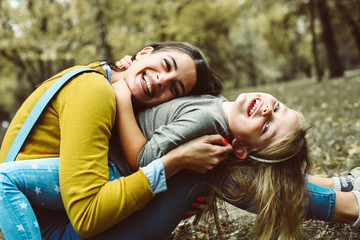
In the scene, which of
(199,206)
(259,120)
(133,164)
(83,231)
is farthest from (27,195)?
(259,120)

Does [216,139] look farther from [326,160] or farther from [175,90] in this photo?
[326,160]

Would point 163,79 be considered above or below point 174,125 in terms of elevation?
above

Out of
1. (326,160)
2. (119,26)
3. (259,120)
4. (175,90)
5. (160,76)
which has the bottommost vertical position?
(326,160)

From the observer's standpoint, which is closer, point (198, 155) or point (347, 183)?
point (198, 155)

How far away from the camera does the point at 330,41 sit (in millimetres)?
15273

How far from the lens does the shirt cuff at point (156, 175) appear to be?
178cm

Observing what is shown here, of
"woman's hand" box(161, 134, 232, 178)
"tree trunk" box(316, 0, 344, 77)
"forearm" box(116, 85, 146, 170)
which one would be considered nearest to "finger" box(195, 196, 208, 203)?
"woman's hand" box(161, 134, 232, 178)

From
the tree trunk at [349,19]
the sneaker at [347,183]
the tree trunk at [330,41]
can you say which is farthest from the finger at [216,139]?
the tree trunk at [349,19]

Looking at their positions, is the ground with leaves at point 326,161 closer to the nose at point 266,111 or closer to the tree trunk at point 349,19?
the nose at point 266,111

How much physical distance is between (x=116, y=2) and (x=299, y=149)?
11.8m

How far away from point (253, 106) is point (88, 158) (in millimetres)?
1131

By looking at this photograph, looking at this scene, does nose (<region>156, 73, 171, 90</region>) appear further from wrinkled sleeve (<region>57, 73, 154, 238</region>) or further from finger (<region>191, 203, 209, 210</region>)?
finger (<region>191, 203, 209, 210</region>)

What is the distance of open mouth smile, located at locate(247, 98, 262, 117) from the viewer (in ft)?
7.08

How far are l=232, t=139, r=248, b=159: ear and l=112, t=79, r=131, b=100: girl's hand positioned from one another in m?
0.77
